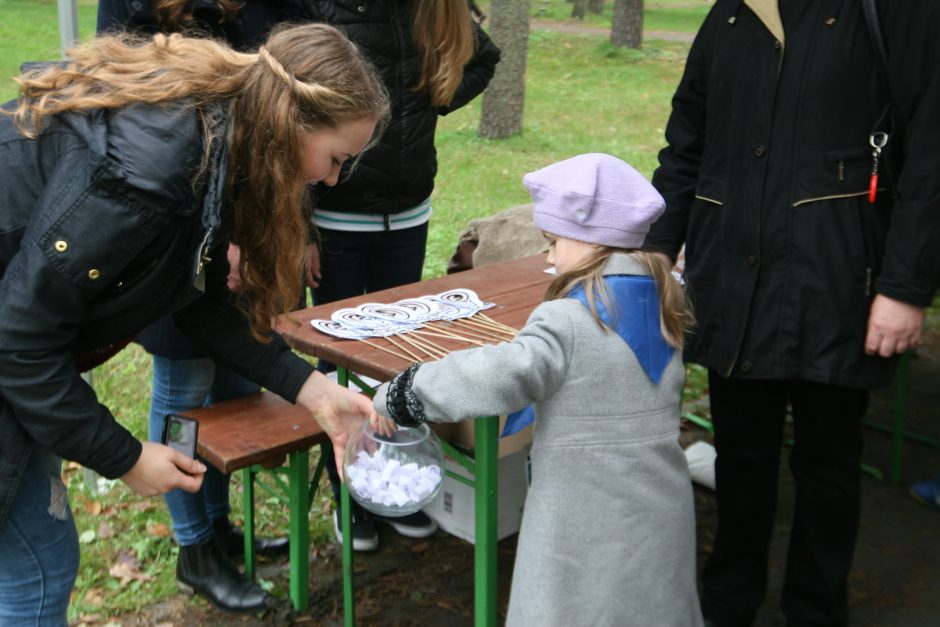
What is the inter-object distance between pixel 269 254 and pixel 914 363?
3912mm

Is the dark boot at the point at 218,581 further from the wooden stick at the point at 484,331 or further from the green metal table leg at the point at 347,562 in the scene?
the wooden stick at the point at 484,331

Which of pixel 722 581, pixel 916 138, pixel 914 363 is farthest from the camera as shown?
pixel 914 363

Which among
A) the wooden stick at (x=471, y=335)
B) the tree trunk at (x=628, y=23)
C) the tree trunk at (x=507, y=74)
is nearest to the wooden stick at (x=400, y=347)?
the wooden stick at (x=471, y=335)

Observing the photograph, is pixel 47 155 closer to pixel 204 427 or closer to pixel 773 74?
pixel 204 427

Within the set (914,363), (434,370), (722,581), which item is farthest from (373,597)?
(914,363)

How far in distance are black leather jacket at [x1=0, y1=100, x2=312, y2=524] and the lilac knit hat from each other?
2.23 feet

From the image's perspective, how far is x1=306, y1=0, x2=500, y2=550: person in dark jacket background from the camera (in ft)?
10.1

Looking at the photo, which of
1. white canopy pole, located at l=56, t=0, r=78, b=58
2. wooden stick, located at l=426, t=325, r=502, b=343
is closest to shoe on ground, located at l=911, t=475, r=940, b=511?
wooden stick, located at l=426, t=325, r=502, b=343

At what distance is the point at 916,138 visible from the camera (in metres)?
2.14

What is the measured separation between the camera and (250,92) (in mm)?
1718

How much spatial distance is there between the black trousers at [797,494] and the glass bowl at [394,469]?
0.80 meters

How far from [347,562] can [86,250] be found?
1.50 meters

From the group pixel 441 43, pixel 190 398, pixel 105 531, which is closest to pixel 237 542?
pixel 105 531

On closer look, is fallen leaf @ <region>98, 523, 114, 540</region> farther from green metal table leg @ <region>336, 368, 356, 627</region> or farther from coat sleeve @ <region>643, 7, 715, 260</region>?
coat sleeve @ <region>643, 7, 715, 260</region>
